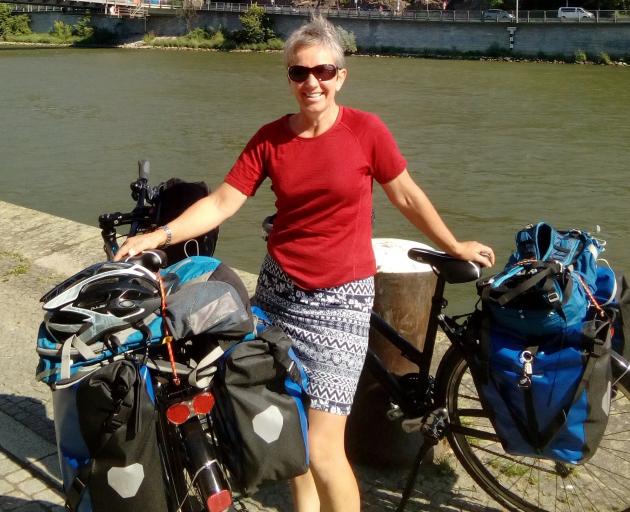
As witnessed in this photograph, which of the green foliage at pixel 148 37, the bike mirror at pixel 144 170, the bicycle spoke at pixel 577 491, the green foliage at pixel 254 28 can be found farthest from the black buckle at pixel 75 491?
the green foliage at pixel 148 37

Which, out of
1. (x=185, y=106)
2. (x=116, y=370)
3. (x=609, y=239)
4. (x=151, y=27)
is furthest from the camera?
(x=151, y=27)

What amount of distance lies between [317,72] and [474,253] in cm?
67

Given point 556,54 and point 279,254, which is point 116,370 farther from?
point 556,54

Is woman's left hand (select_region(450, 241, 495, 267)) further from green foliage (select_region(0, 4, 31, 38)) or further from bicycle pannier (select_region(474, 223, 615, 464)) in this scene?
green foliage (select_region(0, 4, 31, 38))

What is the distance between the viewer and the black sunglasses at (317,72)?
2.31 metres

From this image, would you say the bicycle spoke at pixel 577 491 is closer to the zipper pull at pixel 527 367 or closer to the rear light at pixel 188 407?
the zipper pull at pixel 527 367

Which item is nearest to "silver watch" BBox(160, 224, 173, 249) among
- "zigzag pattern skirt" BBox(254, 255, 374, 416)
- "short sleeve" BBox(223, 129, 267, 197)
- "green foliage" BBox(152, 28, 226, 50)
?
"short sleeve" BBox(223, 129, 267, 197)

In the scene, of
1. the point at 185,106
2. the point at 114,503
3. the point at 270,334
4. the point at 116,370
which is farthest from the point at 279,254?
the point at 185,106

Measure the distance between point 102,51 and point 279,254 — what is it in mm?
55912

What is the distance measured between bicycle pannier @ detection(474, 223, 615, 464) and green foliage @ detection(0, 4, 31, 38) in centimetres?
6964

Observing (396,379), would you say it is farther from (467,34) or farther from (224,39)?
(224,39)

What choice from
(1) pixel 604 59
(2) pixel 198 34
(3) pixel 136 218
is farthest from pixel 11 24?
(3) pixel 136 218

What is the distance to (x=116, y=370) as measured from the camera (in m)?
2.04

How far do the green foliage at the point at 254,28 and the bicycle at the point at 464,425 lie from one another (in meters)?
54.7
